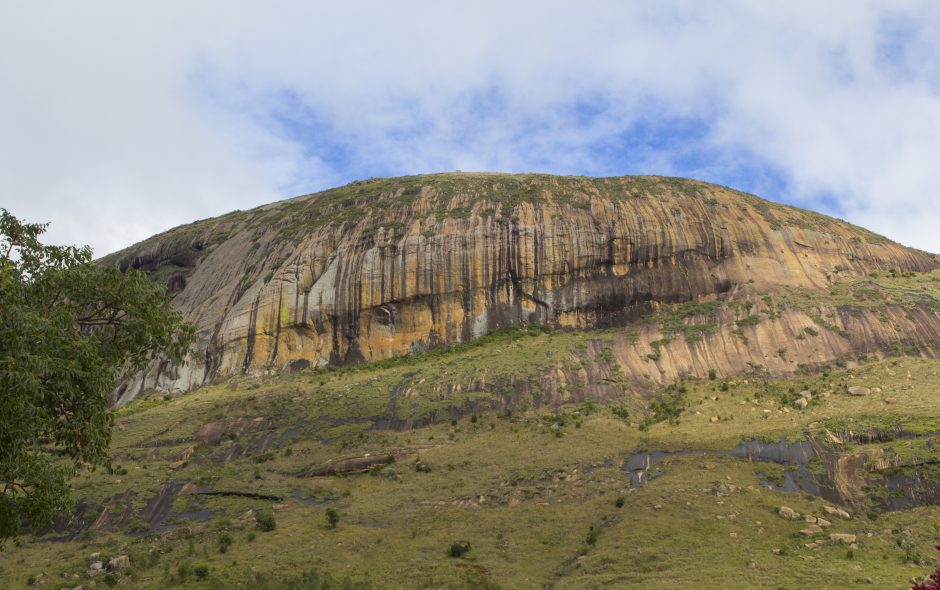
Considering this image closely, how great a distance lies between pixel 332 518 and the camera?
123 feet

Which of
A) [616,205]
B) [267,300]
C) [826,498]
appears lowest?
[826,498]

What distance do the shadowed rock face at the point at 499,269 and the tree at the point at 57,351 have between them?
37.0m

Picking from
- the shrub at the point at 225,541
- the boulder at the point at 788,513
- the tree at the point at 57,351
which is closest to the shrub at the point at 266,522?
the shrub at the point at 225,541

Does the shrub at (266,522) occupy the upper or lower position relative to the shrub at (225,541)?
upper

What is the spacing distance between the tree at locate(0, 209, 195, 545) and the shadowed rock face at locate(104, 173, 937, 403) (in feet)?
121

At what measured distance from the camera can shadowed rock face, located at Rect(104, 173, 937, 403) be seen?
6278 cm

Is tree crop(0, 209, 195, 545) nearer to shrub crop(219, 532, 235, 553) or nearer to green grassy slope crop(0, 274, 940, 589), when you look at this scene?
green grassy slope crop(0, 274, 940, 589)

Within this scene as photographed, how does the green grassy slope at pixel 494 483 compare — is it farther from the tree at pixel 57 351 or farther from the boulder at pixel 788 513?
the tree at pixel 57 351

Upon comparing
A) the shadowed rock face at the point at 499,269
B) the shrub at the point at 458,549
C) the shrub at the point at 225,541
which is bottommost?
the shrub at the point at 458,549

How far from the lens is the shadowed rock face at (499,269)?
6278cm

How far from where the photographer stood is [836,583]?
26.0 meters

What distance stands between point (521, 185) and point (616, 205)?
429 inches

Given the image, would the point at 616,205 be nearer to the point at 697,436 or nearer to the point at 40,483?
the point at 697,436

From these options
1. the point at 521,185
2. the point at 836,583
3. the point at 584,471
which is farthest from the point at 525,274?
the point at 836,583
